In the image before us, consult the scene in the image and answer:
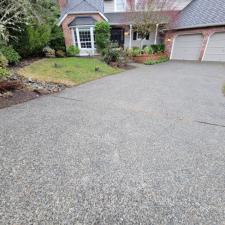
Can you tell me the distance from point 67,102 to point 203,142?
412cm

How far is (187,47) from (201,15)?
2.65 meters

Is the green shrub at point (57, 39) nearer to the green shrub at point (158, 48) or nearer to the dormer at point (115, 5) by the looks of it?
the dormer at point (115, 5)

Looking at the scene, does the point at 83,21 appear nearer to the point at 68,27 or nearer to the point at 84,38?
the point at 84,38

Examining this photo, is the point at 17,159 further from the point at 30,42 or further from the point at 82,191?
the point at 30,42

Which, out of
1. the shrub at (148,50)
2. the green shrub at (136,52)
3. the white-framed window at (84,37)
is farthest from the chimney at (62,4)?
the shrub at (148,50)

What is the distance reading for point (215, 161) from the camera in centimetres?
273

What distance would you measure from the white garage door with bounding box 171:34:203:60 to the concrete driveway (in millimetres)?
10646

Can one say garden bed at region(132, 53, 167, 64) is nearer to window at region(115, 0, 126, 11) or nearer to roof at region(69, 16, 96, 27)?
roof at region(69, 16, 96, 27)

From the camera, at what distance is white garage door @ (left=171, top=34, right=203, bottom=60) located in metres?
13.4

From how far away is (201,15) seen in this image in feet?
43.3

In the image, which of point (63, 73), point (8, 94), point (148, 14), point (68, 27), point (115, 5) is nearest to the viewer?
point (8, 94)

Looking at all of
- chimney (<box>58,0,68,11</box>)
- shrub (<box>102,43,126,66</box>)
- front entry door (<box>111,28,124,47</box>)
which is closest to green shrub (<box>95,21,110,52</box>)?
shrub (<box>102,43,126,66</box>)

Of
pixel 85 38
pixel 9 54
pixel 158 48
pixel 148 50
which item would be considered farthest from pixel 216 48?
pixel 9 54

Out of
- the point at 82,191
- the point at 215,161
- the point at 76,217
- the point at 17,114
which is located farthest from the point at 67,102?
the point at 215,161
